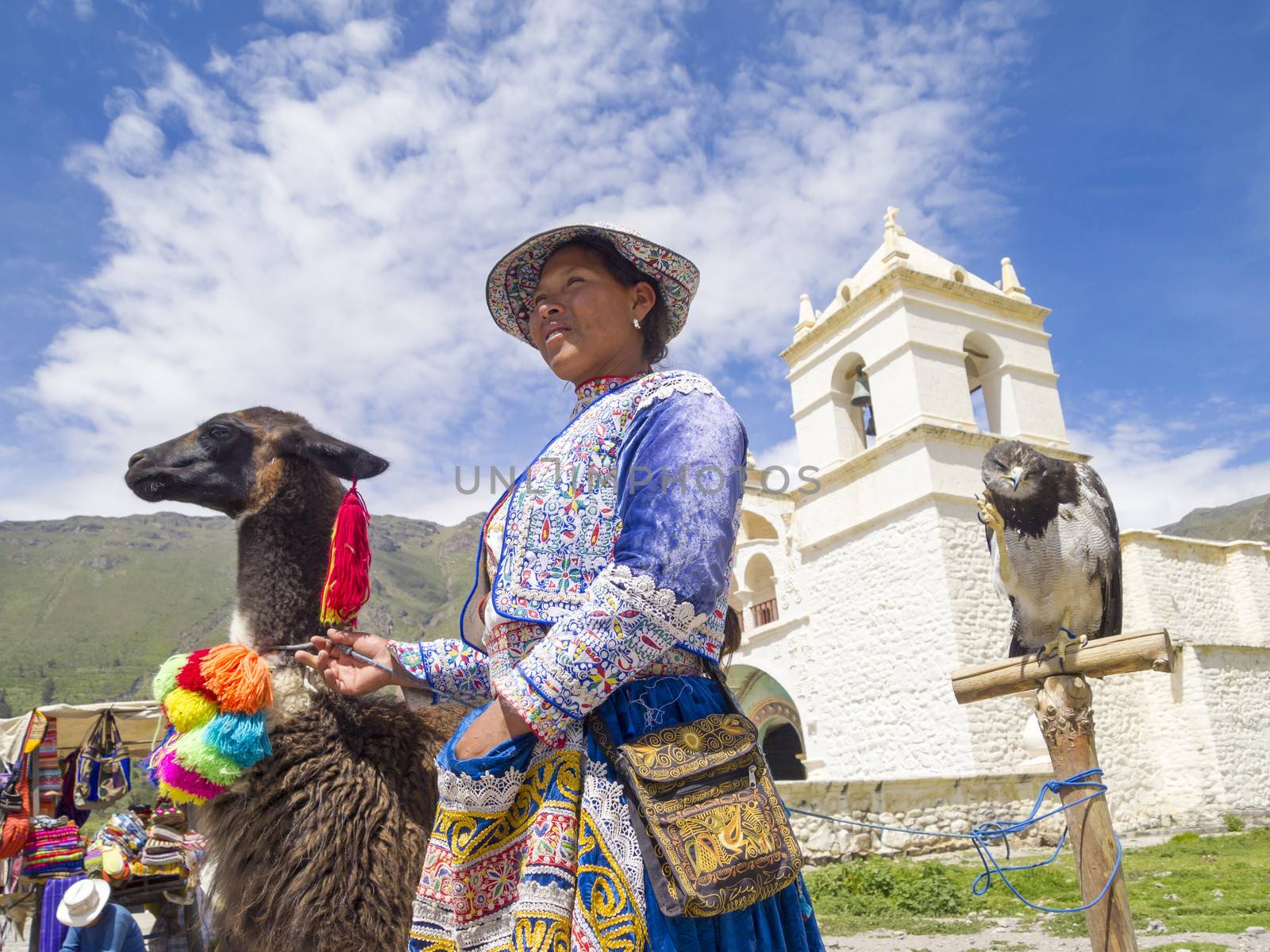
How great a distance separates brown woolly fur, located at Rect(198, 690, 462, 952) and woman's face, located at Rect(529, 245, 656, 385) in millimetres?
1324

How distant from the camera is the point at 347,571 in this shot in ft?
8.14

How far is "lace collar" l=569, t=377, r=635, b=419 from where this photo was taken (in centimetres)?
182

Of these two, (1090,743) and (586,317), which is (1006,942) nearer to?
(1090,743)

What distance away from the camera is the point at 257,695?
7.88 ft

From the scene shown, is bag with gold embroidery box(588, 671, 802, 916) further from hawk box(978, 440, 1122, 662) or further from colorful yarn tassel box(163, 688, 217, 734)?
hawk box(978, 440, 1122, 662)

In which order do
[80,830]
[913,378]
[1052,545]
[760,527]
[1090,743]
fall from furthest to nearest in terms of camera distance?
[760,527] → [913,378] → [80,830] → [1052,545] → [1090,743]

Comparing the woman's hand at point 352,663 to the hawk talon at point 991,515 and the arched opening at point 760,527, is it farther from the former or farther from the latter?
the arched opening at point 760,527

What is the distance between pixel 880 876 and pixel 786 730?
41.5ft

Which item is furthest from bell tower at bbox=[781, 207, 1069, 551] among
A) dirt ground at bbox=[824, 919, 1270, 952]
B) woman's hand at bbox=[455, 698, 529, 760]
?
woman's hand at bbox=[455, 698, 529, 760]

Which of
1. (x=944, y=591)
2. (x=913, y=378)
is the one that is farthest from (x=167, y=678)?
(x=913, y=378)

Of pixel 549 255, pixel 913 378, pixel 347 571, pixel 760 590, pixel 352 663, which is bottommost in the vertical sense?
pixel 352 663

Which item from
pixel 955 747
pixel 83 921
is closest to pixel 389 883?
pixel 83 921

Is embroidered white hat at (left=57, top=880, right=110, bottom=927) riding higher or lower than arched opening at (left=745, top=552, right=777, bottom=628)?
lower

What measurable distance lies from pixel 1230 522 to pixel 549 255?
130070 millimetres
